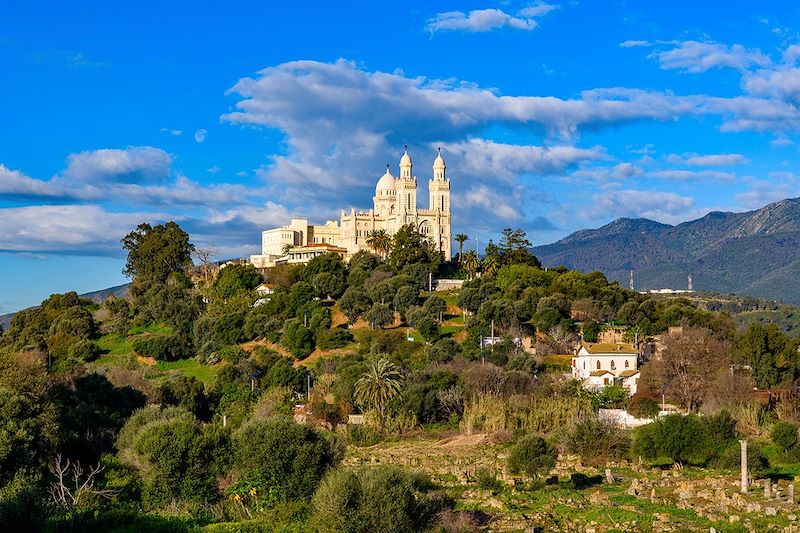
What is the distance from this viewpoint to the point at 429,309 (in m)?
72.1

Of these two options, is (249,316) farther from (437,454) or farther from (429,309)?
(437,454)

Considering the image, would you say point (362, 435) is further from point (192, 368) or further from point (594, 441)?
point (192, 368)

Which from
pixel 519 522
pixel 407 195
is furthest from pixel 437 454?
pixel 407 195

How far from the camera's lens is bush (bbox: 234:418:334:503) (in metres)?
28.8

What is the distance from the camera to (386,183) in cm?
9781

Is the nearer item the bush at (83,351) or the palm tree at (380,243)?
the bush at (83,351)

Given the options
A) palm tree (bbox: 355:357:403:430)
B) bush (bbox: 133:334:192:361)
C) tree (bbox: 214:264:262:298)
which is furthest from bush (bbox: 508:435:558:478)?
tree (bbox: 214:264:262:298)

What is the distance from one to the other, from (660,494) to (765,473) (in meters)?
8.54

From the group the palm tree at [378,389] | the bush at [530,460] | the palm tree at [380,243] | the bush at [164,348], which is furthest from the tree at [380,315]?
the bush at [530,460]

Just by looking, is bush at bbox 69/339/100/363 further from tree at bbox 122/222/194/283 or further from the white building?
the white building

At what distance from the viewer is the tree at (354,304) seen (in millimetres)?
74438

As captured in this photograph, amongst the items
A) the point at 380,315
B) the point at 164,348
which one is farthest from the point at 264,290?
the point at 380,315

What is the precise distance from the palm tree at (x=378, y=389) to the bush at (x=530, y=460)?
15.4m

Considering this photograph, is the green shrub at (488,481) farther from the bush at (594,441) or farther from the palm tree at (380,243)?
the palm tree at (380,243)
